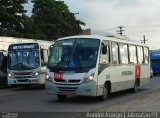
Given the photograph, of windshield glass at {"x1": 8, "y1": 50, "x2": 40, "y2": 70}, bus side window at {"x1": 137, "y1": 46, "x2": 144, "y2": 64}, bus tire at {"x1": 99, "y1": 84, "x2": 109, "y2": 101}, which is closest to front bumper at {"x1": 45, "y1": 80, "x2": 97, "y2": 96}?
bus tire at {"x1": 99, "y1": 84, "x2": 109, "y2": 101}

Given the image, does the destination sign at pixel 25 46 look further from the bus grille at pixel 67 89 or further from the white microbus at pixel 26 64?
the bus grille at pixel 67 89

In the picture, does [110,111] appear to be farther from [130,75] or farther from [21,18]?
[21,18]

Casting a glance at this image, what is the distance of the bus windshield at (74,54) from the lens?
1822 cm

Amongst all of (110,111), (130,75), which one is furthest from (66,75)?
(130,75)

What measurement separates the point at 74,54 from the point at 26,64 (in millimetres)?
9353

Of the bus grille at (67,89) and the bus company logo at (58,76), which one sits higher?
the bus company logo at (58,76)

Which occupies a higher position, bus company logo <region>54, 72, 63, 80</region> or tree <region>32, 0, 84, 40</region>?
tree <region>32, 0, 84, 40</region>

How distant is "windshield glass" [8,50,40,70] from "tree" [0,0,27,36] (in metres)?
36.5

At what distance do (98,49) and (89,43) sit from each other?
48cm

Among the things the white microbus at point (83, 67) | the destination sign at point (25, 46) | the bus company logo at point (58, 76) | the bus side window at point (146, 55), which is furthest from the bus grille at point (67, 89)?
the destination sign at point (25, 46)

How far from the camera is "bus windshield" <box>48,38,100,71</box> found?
1822 cm

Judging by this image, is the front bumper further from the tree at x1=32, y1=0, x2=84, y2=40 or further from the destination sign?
the tree at x1=32, y1=0, x2=84, y2=40

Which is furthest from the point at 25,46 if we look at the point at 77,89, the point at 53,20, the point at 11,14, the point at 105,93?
the point at 53,20

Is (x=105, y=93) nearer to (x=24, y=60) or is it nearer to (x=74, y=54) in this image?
(x=74, y=54)
